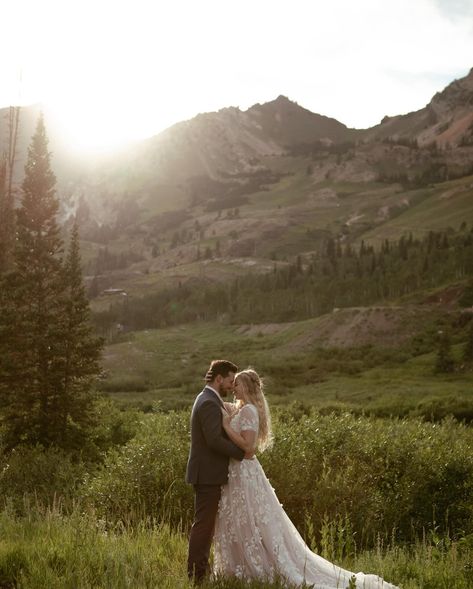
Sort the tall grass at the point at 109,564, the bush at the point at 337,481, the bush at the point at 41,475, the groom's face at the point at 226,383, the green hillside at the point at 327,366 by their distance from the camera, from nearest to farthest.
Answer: the tall grass at the point at 109,564 → the groom's face at the point at 226,383 → the bush at the point at 337,481 → the bush at the point at 41,475 → the green hillside at the point at 327,366

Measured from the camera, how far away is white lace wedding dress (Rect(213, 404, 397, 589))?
333 inches

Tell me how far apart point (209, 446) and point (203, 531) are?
1154 millimetres

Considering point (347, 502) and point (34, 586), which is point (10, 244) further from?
point (34, 586)

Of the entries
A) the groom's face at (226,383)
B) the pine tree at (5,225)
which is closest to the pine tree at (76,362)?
the pine tree at (5,225)

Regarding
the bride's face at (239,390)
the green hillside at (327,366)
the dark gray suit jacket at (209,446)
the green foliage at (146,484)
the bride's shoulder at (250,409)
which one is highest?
the bride's face at (239,390)

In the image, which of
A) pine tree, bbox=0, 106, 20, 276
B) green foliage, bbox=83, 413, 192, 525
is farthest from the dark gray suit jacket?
pine tree, bbox=0, 106, 20, 276

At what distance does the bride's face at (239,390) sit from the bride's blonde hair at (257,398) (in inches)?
1.1

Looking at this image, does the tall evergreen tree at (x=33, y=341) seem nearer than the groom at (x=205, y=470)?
No

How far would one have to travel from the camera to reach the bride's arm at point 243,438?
27.4ft

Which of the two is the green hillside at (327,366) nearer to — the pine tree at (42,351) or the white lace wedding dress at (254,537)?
the pine tree at (42,351)

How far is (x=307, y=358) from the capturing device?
8162cm

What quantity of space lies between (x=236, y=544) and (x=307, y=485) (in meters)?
8.18

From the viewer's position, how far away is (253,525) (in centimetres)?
854

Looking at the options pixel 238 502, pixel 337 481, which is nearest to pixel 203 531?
pixel 238 502
